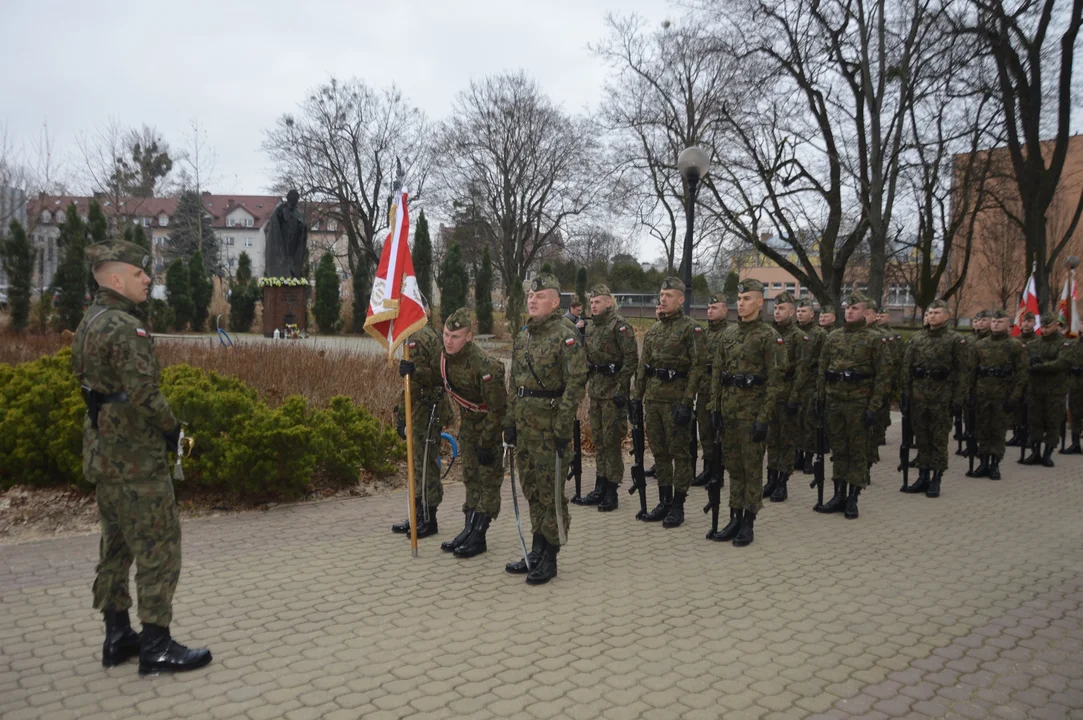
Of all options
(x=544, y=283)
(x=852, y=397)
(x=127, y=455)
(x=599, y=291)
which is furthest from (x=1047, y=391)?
(x=127, y=455)

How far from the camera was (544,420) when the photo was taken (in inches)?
220

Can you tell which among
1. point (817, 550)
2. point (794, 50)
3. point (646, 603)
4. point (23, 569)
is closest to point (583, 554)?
Answer: point (646, 603)

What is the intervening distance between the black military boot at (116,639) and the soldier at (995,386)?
10.0 m

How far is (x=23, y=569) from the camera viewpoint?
5562 mm

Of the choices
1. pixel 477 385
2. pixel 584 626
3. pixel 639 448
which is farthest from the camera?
pixel 639 448

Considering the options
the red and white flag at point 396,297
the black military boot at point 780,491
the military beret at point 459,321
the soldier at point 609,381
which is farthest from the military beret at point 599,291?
the black military boot at point 780,491

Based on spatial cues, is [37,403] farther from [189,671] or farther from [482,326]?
[482,326]

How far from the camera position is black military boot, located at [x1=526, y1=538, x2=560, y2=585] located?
5.45 meters

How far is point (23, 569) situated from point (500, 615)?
360 cm

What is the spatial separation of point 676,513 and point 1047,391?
761 cm

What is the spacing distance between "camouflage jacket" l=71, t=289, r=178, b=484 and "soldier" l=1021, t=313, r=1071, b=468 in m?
11.8

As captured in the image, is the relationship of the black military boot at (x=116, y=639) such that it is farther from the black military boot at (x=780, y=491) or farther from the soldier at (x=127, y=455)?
the black military boot at (x=780, y=491)

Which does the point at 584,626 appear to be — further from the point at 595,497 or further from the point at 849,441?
the point at 849,441

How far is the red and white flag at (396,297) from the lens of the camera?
6.32 meters
